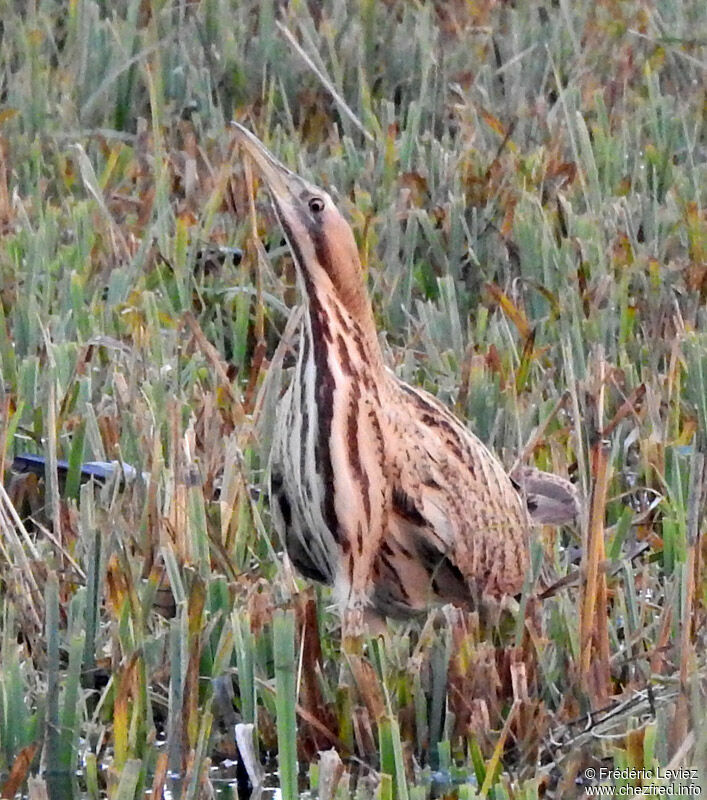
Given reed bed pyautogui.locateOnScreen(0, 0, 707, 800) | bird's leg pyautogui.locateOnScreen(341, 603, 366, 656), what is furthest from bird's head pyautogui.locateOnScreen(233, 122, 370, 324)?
bird's leg pyautogui.locateOnScreen(341, 603, 366, 656)

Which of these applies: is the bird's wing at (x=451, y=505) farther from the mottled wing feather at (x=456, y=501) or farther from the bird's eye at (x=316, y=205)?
the bird's eye at (x=316, y=205)

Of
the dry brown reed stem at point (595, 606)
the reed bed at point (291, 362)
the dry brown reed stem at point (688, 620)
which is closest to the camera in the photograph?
the dry brown reed stem at point (688, 620)

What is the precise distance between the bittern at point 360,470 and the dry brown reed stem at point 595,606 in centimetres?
28

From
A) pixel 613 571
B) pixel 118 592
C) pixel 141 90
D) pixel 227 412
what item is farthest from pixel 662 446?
pixel 141 90

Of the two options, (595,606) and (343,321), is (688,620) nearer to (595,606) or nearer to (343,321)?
(595,606)

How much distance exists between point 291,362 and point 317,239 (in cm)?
131

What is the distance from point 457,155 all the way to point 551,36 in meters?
Answer: 1.16

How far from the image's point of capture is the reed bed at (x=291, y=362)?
8.86 feet

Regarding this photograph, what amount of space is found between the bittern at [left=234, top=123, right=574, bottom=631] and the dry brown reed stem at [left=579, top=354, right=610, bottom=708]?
0.28 meters

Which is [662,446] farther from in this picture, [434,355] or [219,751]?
[219,751]

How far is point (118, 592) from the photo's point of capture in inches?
118

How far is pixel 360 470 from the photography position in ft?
9.90

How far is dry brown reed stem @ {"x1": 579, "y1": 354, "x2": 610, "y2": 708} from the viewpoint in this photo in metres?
2.83

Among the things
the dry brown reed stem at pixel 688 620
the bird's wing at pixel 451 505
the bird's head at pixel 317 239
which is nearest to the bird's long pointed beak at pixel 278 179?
the bird's head at pixel 317 239
